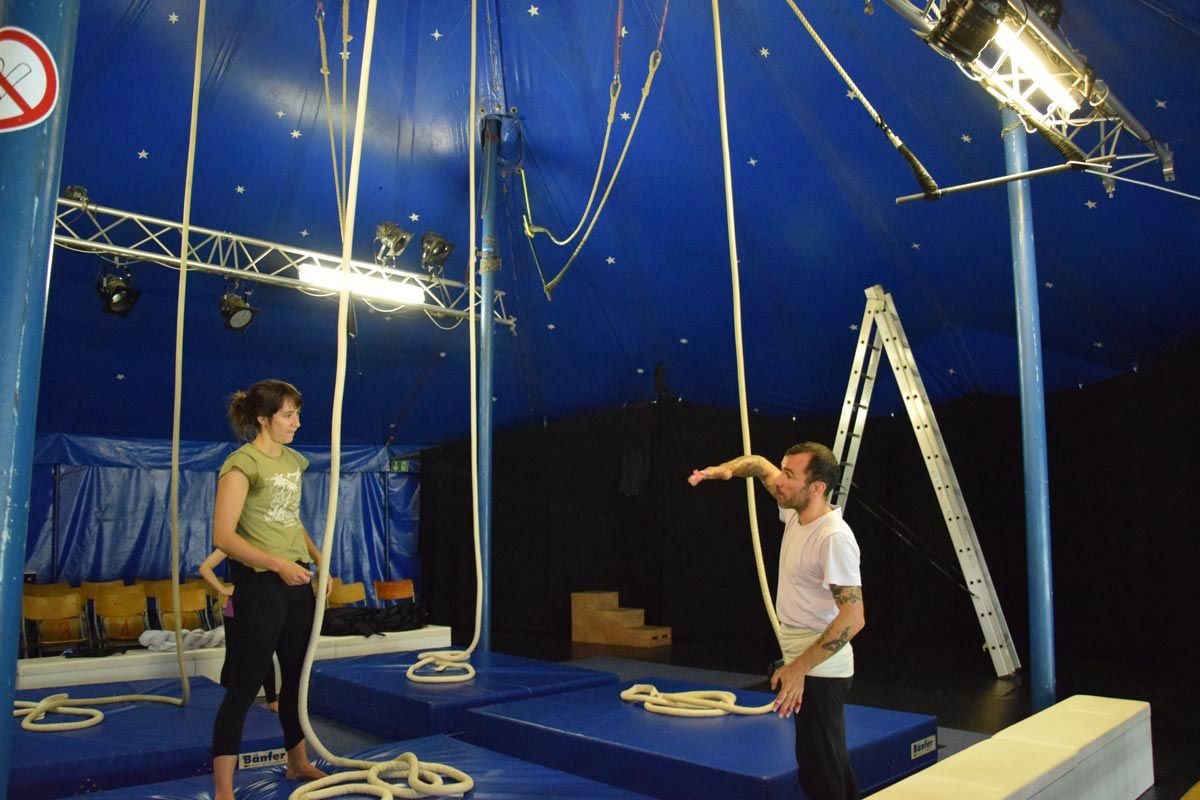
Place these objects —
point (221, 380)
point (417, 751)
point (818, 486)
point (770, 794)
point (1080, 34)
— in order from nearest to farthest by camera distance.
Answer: point (818, 486) < point (770, 794) < point (417, 751) < point (1080, 34) < point (221, 380)

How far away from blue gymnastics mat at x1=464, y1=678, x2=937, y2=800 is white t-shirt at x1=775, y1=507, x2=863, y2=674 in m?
0.61

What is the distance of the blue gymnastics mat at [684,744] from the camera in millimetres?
2719

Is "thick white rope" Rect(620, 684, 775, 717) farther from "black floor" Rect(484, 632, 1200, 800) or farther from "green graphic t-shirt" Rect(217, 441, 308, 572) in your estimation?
"green graphic t-shirt" Rect(217, 441, 308, 572)

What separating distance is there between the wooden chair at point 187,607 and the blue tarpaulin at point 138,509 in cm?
129

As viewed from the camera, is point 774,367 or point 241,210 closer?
point 241,210

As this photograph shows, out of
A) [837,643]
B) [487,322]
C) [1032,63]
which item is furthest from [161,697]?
[1032,63]

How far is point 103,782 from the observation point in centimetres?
281

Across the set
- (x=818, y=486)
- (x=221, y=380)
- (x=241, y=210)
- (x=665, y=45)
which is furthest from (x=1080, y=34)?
(x=221, y=380)

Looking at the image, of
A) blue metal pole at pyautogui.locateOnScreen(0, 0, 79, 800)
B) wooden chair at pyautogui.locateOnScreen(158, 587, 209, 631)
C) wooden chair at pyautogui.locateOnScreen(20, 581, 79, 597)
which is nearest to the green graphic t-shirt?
blue metal pole at pyautogui.locateOnScreen(0, 0, 79, 800)

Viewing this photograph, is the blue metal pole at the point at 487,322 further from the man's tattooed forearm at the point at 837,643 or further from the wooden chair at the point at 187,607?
the man's tattooed forearm at the point at 837,643

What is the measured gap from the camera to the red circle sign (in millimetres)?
1430

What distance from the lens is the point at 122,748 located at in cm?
291

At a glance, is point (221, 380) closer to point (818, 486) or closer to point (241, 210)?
point (241, 210)

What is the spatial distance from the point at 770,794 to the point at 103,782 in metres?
2.19
